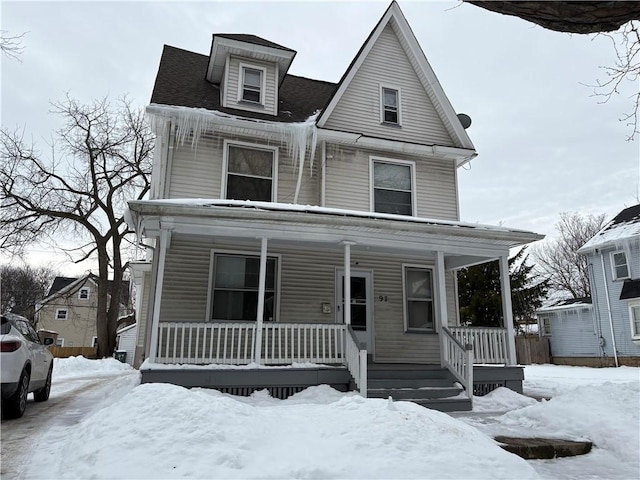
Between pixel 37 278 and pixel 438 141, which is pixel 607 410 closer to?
pixel 438 141

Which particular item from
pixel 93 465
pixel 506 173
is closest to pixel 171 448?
pixel 93 465

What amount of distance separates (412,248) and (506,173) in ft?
153

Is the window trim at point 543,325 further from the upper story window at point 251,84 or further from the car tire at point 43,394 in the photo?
the car tire at point 43,394

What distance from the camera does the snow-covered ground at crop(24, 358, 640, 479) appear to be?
3.31m

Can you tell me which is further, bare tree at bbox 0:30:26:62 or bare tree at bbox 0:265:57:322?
bare tree at bbox 0:265:57:322

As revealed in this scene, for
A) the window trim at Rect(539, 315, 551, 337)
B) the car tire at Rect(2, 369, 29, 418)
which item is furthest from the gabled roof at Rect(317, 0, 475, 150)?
the window trim at Rect(539, 315, 551, 337)

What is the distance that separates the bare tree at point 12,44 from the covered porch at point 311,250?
3043 mm

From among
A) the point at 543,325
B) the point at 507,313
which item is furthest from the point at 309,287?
the point at 543,325

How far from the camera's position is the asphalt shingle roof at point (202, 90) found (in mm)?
10734

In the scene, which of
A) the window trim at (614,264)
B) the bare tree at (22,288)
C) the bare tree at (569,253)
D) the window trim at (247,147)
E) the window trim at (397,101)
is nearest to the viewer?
the window trim at (247,147)

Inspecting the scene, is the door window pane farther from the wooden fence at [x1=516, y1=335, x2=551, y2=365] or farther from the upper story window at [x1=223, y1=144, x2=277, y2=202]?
the wooden fence at [x1=516, y1=335, x2=551, y2=365]

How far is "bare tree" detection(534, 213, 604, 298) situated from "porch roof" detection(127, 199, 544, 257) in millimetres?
31396

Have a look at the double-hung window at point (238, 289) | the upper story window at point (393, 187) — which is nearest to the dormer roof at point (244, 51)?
the upper story window at point (393, 187)

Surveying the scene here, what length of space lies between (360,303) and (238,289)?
2861mm
